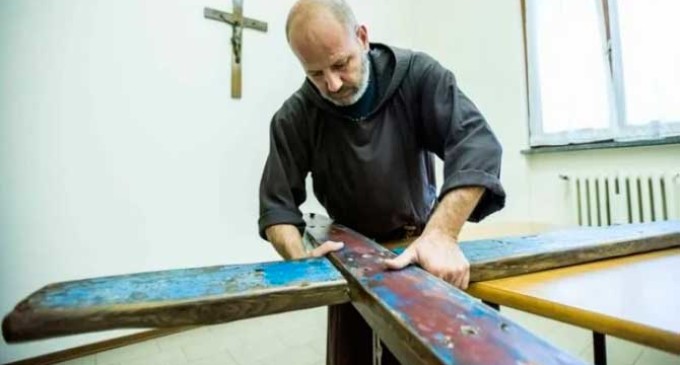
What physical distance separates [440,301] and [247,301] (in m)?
0.21

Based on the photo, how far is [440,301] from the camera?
1.25 feet

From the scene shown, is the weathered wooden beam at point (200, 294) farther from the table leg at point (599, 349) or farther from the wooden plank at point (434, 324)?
the table leg at point (599, 349)

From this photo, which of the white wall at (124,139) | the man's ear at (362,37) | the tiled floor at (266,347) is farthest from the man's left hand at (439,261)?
the white wall at (124,139)

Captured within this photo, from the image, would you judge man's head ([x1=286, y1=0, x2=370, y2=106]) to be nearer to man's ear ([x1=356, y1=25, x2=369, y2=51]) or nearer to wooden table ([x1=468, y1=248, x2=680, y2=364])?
man's ear ([x1=356, y1=25, x2=369, y2=51])

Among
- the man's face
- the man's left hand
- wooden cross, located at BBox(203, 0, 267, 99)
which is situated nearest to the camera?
the man's left hand

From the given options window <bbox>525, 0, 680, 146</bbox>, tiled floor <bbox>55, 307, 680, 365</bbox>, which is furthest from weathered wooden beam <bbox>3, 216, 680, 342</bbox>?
window <bbox>525, 0, 680, 146</bbox>

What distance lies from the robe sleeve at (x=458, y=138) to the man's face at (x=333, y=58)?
6.8 inches

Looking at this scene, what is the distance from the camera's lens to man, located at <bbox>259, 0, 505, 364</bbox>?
82 cm

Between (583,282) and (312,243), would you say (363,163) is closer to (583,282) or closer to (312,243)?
(312,243)

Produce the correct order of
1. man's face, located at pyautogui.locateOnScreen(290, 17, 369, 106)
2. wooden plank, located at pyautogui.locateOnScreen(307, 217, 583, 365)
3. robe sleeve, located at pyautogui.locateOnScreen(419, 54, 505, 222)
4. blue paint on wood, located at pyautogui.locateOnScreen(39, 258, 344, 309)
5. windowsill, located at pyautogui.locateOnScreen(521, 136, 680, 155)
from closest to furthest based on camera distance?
1. wooden plank, located at pyautogui.locateOnScreen(307, 217, 583, 365)
2. blue paint on wood, located at pyautogui.locateOnScreen(39, 258, 344, 309)
3. robe sleeve, located at pyautogui.locateOnScreen(419, 54, 505, 222)
4. man's face, located at pyautogui.locateOnScreen(290, 17, 369, 106)
5. windowsill, located at pyautogui.locateOnScreen(521, 136, 680, 155)

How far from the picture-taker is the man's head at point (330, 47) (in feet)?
2.87

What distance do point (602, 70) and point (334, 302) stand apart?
8.69ft

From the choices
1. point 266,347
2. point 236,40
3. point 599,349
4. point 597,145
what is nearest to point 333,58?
point 599,349

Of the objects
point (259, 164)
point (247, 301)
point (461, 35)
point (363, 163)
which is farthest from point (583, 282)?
point (461, 35)
